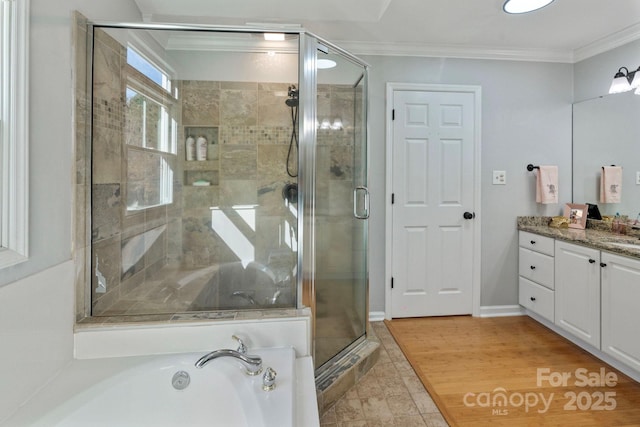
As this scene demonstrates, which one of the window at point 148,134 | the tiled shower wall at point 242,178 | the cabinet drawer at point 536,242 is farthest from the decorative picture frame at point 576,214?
the window at point 148,134

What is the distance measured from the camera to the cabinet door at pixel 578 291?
199 cm

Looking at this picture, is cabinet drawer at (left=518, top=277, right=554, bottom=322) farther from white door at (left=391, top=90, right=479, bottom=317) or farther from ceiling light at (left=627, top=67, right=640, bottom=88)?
ceiling light at (left=627, top=67, right=640, bottom=88)

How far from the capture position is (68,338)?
1.28 metres

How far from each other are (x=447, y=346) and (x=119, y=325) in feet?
6.93

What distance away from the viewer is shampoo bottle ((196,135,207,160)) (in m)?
2.18

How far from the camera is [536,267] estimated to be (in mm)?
2527

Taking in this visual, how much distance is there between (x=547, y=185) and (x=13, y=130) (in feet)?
11.4

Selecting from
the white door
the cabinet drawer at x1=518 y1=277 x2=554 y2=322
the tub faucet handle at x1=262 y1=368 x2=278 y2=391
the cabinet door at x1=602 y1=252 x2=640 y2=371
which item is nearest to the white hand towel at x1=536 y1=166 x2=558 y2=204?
the white door

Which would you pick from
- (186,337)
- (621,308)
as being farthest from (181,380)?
(621,308)

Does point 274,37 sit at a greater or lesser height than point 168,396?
greater

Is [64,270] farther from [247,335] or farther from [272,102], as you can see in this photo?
[272,102]

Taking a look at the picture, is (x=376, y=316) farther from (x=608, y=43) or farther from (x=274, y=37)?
(x=608, y=43)

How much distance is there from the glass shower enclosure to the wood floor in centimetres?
58

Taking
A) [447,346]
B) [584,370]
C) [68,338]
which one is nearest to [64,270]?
[68,338]
